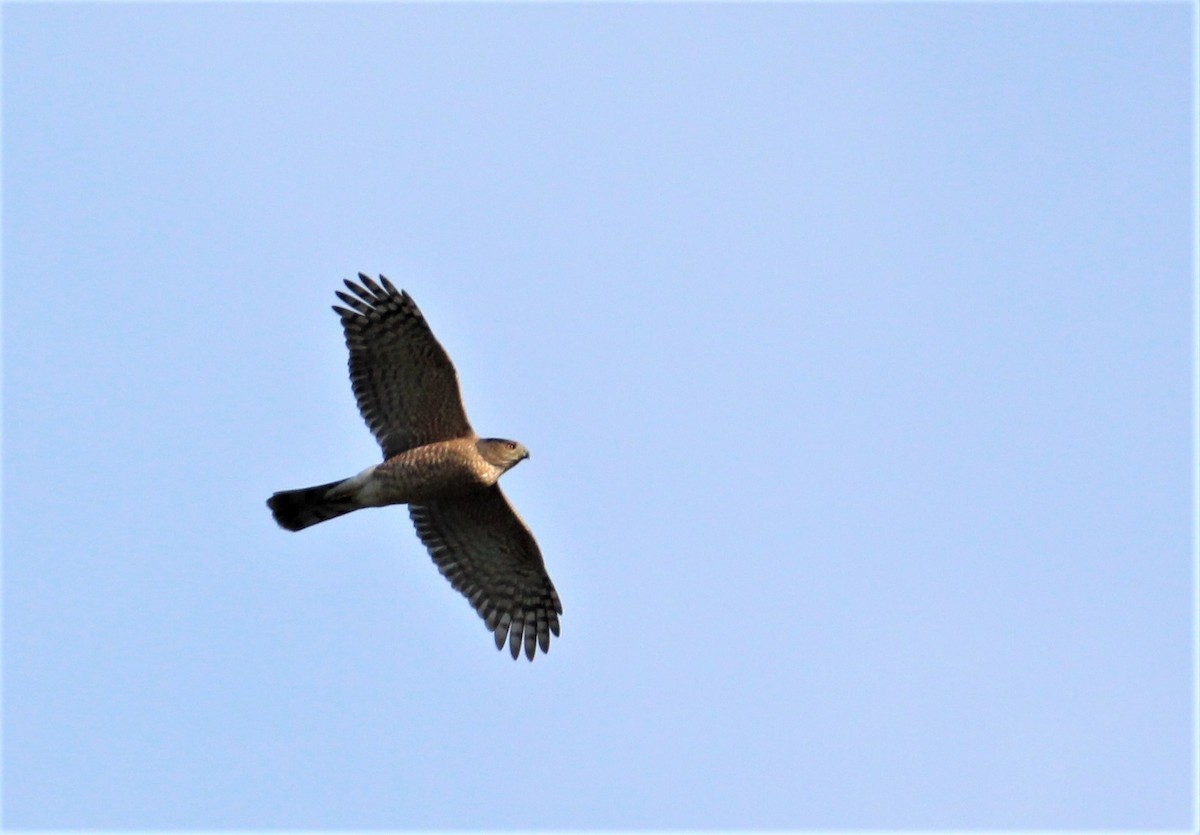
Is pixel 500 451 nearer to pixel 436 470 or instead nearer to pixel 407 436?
pixel 436 470

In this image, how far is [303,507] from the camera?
18.1m

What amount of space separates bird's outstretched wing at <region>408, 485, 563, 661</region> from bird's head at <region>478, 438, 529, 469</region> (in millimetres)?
663

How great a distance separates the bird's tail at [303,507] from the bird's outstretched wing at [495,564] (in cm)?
97

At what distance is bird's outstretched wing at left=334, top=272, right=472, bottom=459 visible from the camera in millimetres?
17531

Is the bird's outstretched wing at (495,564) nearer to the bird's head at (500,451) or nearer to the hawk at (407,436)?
the hawk at (407,436)

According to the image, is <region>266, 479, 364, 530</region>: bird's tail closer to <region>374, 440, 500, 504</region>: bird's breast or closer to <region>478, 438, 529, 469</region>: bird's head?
<region>374, 440, 500, 504</region>: bird's breast

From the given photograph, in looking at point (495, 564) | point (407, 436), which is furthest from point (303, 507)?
point (495, 564)

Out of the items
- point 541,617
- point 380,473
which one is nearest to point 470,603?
point 541,617

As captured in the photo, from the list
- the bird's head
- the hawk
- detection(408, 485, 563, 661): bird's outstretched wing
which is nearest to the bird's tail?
the hawk

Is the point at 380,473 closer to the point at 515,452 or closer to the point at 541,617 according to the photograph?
the point at 515,452

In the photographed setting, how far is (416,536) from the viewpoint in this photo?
1880 cm

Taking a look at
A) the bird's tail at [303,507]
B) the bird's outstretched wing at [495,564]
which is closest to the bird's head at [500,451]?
the bird's outstretched wing at [495,564]

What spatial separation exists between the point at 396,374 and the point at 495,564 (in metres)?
2.25

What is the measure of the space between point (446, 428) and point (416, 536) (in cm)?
157
